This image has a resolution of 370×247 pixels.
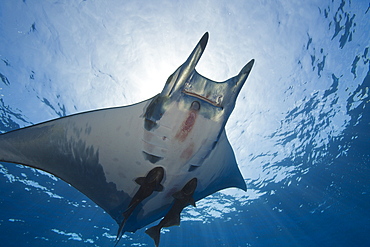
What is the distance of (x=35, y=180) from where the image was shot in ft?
46.3

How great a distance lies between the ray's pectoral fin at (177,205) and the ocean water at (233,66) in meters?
5.27

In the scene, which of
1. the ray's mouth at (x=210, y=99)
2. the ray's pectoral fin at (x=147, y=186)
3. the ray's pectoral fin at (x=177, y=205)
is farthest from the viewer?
the ray's pectoral fin at (x=177, y=205)

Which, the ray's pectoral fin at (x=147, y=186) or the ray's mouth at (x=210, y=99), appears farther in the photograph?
the ray's pectoral fin at (x=147, y=186)

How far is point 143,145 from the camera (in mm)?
2771

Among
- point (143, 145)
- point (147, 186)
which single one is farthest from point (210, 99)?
point (147, 186)

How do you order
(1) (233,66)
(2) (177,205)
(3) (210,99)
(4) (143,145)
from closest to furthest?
(3) (210,99)
(4) (143,145)
(2) (177,205)
(1) (233,66)

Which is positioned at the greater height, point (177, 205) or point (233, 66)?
point (233, 66)

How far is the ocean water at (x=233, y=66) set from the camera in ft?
22.0

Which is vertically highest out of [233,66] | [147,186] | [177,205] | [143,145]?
[233,66]

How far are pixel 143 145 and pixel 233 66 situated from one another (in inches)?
228

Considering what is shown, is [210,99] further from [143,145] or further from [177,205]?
[177,205]

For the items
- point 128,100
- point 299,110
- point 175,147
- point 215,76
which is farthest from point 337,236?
point 175,147

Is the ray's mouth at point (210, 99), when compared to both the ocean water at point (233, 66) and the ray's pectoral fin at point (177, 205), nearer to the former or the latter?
the ray's pectoral fin at point (177, 205)

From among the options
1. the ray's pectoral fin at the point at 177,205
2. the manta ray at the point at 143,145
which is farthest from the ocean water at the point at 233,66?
the ray's pectoral fin at the point at 177,205
